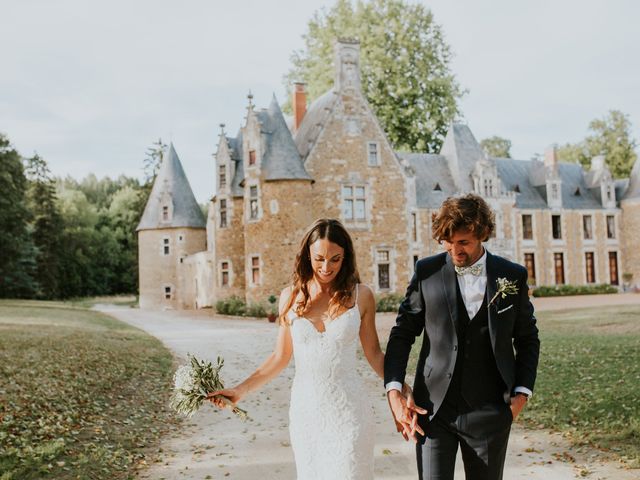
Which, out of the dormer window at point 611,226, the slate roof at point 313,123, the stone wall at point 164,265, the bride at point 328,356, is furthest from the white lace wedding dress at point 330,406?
the dormer window at point 611,226

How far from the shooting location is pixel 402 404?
125 inches

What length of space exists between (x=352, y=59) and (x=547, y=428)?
23526mm

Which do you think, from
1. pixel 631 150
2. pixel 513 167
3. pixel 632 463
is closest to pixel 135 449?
pixel 632 463

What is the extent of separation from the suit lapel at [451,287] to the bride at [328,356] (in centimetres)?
48

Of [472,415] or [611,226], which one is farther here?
[611,226]

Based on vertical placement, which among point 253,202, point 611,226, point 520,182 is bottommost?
point 611,226

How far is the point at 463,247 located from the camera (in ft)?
10.4

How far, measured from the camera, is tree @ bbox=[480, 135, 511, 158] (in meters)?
61.0

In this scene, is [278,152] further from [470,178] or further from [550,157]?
[550,157]

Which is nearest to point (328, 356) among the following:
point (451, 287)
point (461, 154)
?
point (451, 287)

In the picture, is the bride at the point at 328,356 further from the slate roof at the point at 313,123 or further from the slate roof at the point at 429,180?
the slate roof at the point at 429,180

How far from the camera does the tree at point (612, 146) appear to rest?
4959cm

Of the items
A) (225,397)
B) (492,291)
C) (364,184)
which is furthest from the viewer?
(364,184)

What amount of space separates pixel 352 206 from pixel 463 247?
25.3m
